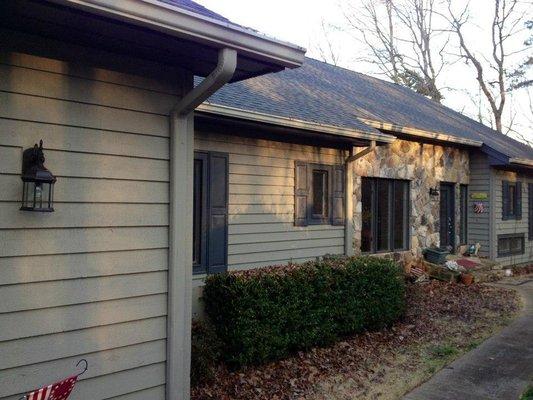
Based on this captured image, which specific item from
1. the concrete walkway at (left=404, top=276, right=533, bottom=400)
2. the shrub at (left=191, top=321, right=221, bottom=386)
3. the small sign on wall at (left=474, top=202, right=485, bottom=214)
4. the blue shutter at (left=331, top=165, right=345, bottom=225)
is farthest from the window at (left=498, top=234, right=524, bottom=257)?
the shrub at (left=191, top=321, right=221, bottom=386)

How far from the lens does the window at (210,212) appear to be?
719 cm

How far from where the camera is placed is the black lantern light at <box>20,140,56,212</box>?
319 cm

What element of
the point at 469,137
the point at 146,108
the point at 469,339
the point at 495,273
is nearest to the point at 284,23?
the point at 469,137

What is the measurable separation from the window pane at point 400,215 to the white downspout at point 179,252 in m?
8.07

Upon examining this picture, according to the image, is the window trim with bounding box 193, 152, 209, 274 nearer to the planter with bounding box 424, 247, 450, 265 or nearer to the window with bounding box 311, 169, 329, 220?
the window with bounding box 311, 169, 329, 220

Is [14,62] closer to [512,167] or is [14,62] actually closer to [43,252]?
[43,252]

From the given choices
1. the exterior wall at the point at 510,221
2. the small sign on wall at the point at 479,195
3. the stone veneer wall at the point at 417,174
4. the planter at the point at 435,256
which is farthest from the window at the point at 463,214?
the planter at the point at 435,256

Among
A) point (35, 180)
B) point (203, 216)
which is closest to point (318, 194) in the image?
point (203, 216)

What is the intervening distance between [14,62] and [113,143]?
79 cm

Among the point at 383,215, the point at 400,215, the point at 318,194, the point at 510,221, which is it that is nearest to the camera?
the point at 318,194

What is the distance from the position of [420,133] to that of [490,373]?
21.5 ft

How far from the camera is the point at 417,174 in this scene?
12.0m

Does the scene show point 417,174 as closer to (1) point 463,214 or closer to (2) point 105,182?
(1) point 463,214

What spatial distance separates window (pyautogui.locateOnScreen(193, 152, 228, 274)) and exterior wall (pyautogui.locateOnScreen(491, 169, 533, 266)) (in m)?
9.22
